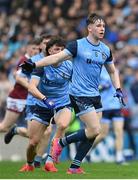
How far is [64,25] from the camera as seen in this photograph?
24672 millimetres

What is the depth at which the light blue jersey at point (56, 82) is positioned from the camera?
1359 centimetres

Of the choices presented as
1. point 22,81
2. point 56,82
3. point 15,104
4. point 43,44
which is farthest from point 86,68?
point 15,104

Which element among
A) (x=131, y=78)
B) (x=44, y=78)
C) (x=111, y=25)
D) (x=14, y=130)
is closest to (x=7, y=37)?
(x=111, y=25)

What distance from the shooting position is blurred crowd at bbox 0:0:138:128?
2217 cm

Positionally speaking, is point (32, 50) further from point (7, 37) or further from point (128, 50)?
point (7, 37)

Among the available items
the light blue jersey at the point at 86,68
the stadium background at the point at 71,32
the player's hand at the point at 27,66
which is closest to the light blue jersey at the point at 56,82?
the light blue jersey at the point at 86,68

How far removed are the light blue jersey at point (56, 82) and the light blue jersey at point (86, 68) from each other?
0.90 meters

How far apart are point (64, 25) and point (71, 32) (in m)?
0.91

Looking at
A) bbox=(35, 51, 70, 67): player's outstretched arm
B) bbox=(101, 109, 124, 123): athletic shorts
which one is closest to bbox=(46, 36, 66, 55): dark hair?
bbox=(35, 51, 70, 67): player's outstretched arm

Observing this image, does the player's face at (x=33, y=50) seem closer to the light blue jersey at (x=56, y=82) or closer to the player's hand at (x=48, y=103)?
the light blue jersey at (x=56, y=82)

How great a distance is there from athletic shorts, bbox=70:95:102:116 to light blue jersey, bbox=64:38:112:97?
0.07 m

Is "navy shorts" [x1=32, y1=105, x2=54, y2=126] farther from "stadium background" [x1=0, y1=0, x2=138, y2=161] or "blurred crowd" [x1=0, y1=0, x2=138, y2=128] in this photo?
"blurred crowd" [x1=0, y1=0, x2=138, y2=128]

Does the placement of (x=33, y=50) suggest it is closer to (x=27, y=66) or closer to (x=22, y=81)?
(x=22, y=81)

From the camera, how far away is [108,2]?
24938 millimetres
